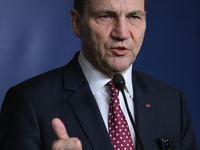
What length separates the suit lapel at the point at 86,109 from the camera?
151 centimetres

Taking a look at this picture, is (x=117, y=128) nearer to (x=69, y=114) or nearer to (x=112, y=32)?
(x=69, y=114)

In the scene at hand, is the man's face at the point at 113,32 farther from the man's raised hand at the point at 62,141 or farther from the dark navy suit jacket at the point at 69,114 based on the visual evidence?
the man's raised hand at the point at 62,141

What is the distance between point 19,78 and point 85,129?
0.92 m

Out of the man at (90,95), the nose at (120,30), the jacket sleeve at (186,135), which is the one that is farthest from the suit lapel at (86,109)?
the jacket sleeve at (186,135)

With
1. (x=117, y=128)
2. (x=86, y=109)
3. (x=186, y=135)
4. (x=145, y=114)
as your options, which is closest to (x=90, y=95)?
(x=86, y=109)

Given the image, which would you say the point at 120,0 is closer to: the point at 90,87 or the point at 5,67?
the point at 90,87

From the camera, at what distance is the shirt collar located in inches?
65.0

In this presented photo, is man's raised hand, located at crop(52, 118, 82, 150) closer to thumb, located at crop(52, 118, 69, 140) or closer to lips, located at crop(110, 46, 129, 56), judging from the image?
thumb, located at crop(52, 118, 69, 140)

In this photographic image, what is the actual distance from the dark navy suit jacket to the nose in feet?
0.98

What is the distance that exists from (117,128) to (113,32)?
0.48m

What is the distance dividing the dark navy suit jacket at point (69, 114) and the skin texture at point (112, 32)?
0.18 m

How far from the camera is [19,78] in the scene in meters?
2.26

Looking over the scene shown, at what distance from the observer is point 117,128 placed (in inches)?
61.3

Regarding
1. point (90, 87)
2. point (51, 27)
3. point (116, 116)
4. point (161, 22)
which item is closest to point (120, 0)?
point (90, 87)
